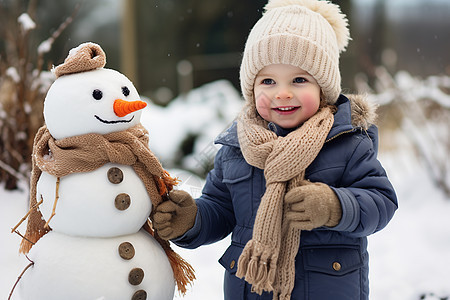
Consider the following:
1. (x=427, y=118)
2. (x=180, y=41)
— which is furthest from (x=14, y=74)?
(x=180, y=41)

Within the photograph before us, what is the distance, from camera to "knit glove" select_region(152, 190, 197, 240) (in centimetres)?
150

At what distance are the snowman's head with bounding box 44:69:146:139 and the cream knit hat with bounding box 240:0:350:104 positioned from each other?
1.32 ft

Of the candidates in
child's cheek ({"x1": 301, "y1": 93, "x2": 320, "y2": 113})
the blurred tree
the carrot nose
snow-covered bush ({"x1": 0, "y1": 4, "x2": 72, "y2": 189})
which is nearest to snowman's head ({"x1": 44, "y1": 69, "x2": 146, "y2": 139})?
the carrot nose

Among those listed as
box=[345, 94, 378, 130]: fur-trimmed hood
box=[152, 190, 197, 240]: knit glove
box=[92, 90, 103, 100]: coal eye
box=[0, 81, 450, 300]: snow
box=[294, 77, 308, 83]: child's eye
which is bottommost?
box=[0, 81, 450, 300]: snow

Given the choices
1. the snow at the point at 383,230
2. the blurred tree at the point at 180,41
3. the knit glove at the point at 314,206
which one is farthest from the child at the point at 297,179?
the blurred tree at the point at 180,41

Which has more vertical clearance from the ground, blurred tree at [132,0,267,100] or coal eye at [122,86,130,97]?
coal eye at [122,86,130,97]

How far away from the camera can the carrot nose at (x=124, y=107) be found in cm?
141

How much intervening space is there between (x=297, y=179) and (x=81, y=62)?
734mm

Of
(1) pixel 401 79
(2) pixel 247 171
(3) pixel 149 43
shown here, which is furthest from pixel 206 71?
(2) pixel 247 171

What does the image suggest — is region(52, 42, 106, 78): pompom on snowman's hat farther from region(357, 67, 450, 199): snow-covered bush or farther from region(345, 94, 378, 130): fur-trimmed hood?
region(357, 67, 450, 199): snow-covered bush

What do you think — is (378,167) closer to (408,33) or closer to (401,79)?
(401,79)

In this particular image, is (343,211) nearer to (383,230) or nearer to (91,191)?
(91,191)

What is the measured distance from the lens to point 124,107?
4.63 ft

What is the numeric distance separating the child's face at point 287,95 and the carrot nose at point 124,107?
1.29 ft
